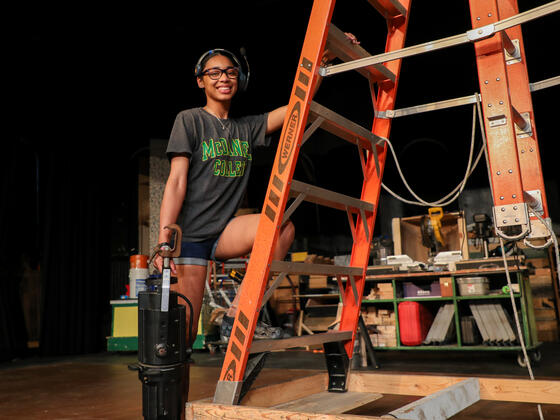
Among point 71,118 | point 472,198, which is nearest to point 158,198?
point 71,118

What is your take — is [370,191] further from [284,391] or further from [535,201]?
[284,391]

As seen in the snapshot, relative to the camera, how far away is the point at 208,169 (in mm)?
1974

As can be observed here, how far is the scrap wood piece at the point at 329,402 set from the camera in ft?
6.10

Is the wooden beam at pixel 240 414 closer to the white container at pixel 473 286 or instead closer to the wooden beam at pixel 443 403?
the wooden beam at pixel 443 403

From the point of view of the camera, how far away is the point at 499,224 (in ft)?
5.33

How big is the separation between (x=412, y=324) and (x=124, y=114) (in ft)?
17.1

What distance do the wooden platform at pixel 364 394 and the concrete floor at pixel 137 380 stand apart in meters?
0.26

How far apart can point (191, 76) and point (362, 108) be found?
2866 mm

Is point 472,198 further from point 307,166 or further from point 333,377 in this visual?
point 333,377

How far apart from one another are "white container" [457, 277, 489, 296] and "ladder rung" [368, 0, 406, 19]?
111 inches

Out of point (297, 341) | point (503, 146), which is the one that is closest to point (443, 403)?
point (297, 341)

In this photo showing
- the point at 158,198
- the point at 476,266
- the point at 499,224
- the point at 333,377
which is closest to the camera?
the point at 499,224

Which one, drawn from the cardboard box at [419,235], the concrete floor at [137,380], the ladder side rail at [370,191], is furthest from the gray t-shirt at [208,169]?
the cardboard box at [419,235]

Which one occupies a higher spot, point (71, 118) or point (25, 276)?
point (71, 118)
